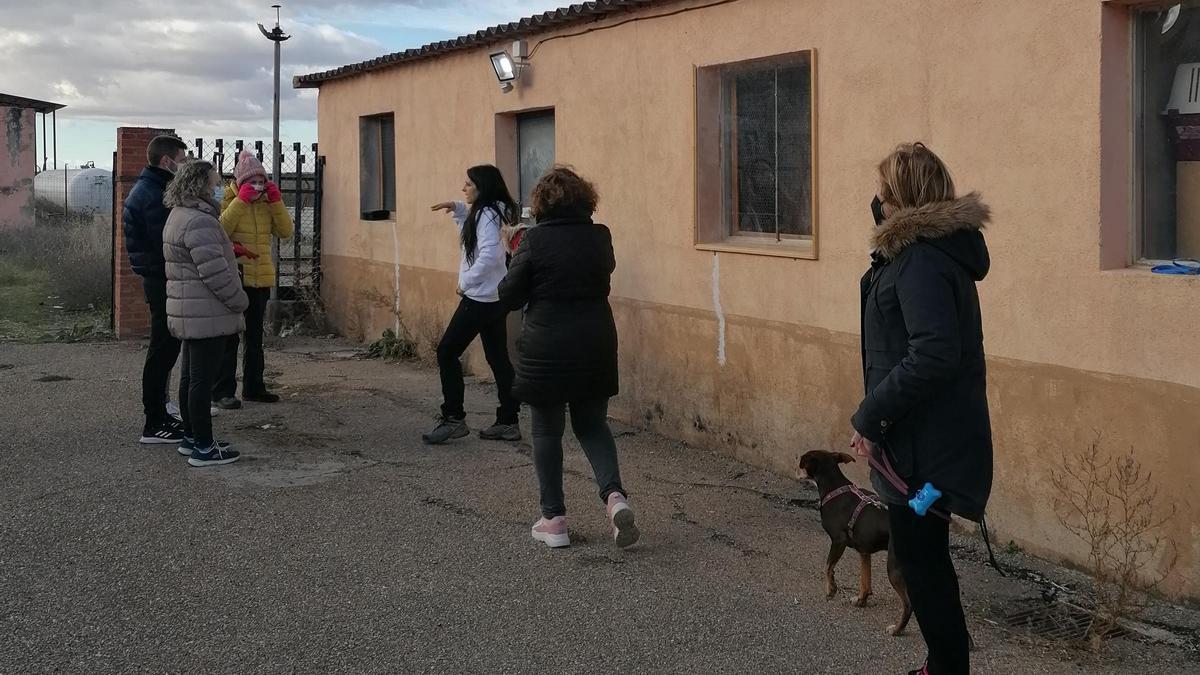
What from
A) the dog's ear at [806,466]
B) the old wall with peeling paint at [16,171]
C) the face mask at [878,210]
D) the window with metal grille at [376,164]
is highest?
the old wall with peeling paint at [16,171]

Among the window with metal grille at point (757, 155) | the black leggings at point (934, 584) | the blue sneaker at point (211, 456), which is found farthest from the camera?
the blue sneaker at point (211, 456)

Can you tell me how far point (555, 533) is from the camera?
5715 millimetres

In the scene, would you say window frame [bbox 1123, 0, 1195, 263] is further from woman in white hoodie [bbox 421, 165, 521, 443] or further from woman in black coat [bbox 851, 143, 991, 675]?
woman in white hoodie [bbox 421, 165, 521, 443]

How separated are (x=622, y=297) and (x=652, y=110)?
1296 mm

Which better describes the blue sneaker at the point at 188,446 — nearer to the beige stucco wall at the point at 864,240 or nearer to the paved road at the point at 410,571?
the paved road at the point at 410,571

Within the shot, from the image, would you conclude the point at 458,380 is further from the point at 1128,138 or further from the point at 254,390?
the point at 1128,138

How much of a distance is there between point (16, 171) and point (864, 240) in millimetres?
25153

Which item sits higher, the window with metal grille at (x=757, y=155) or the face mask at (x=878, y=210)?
the window with metal grille at (x=757, y=155)

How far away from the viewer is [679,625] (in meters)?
4.71

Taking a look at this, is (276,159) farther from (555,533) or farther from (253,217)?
(555,533)

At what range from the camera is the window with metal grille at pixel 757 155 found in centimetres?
707

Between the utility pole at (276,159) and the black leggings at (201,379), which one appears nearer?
the black leggings at (201,379)

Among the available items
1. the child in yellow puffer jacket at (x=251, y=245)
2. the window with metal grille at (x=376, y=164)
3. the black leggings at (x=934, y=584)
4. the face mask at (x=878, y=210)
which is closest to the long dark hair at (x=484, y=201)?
the child in yellow puffer jacket at (x=251, y=245)

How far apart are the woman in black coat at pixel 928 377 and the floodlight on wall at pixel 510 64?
6255mm
